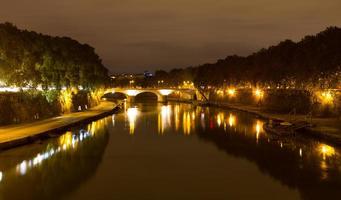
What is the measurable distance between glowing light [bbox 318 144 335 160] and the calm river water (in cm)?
6

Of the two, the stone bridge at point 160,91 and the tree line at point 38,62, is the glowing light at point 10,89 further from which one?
the stone bridge at point 160,91

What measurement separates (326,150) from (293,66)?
33.9 metres

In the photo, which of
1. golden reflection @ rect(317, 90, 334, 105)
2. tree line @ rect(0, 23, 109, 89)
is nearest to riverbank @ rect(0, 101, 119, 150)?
tree line @ rect(0, 23, 109, 89)

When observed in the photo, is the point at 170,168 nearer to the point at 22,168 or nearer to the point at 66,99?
the point at 22,168

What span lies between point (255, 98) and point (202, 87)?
44.9 m

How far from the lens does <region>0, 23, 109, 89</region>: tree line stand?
135 ft

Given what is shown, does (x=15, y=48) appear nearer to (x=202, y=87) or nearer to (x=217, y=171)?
(x=217, y=171)

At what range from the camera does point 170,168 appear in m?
26.7

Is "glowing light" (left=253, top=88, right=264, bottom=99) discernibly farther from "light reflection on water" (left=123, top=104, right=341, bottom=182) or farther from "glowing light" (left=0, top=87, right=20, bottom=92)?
"glowing light" (left=0, top=87, right=20, bottom=92)

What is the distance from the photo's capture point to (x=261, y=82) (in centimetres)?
7906

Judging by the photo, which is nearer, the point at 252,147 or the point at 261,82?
the point at 252,147

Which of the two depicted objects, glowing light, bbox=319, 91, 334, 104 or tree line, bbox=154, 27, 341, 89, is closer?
glowing light, bbox=319, 91, 334, 104

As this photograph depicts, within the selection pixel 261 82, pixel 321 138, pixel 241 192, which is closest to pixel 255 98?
pixel 261 82

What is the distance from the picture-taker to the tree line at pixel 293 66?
52.4 meters
